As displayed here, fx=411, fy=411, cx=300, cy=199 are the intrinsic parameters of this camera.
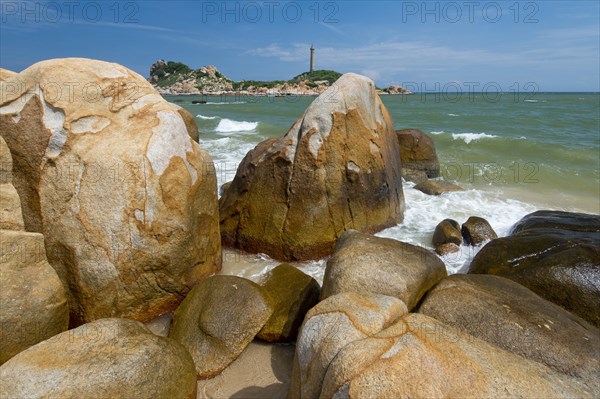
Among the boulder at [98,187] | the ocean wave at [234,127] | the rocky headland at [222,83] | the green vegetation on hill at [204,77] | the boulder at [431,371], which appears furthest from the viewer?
the green vegetation on hill at [204,77]

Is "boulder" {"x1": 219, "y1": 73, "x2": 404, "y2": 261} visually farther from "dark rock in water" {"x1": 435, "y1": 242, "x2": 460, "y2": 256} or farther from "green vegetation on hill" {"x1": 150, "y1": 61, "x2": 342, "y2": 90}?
"green vegetation on hill" {"x1": 150, "y1": 61, "x2": 342, "y2": 90}

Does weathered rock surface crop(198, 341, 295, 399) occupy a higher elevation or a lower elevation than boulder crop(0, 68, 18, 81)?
lower

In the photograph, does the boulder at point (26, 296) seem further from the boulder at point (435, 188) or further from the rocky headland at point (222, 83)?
the rocky headland at point (222, 83)

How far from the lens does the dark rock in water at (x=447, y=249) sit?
6007mm

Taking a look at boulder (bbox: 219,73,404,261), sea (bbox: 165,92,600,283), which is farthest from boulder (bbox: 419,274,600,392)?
boulder (bbox: 219,73,404,261)

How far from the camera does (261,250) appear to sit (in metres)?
5.85

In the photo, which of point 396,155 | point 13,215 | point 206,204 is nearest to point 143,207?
point 206,204

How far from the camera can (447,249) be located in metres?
6.04

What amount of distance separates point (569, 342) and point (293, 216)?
3.56 metres

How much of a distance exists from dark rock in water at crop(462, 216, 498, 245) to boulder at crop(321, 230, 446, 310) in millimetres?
2394

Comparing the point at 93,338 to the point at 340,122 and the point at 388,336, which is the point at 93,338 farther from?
the point at 340,122

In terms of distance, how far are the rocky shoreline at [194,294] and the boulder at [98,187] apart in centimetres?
1

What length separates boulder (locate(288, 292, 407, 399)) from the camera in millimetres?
2428

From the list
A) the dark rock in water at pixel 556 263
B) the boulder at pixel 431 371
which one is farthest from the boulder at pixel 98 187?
the dark rock in water at pixel 556 263
